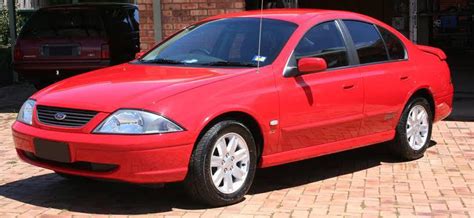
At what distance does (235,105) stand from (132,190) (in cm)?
133

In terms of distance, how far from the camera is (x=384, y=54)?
668 centimetres

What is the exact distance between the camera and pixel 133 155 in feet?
15.7

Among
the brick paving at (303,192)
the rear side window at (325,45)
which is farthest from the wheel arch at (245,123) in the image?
the rear side window at (325,45)

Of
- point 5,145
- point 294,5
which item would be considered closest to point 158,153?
point 5,145

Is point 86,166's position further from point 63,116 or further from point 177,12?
point 177,12

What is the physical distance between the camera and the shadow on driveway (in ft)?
17.6

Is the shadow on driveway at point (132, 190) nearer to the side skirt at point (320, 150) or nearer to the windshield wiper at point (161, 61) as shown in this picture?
the side skirt at point (320, 150)

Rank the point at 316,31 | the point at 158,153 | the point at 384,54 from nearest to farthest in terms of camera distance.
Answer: the point at 158,153, the point at 316,31, the point at 384,54

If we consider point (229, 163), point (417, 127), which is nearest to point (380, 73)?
point (417, 127)

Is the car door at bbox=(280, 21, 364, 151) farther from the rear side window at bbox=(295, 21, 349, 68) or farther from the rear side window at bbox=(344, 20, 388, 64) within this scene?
the rear side window at bbox=(344, 20, 388, 64)

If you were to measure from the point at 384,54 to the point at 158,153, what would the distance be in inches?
113

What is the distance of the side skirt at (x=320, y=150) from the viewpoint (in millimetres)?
5566

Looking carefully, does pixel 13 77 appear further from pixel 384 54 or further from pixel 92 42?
pixel 384 54

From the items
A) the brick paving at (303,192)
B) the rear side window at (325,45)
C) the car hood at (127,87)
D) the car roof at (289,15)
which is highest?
the car roof at (289,15)
